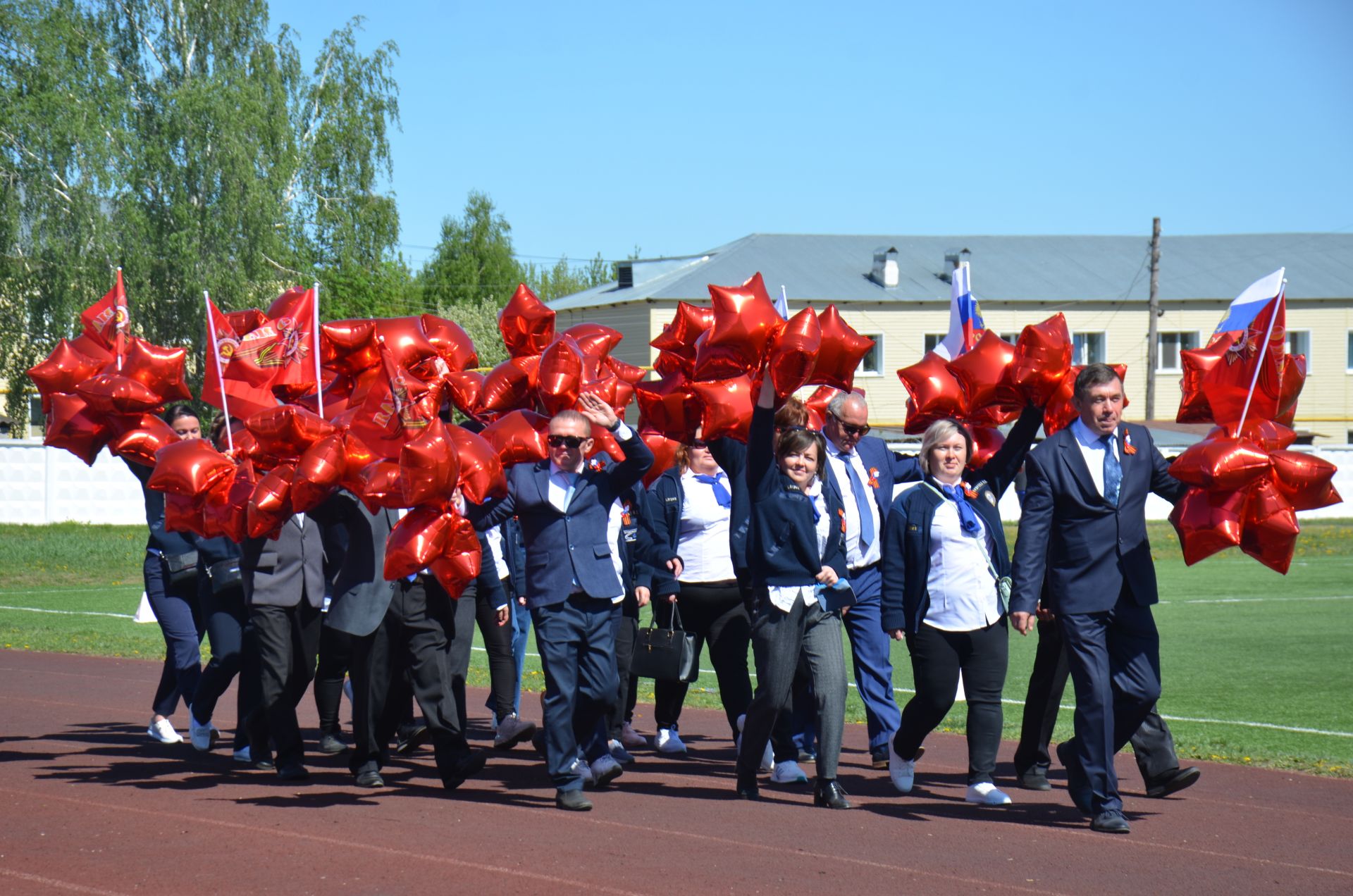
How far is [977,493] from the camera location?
7465 millimetres

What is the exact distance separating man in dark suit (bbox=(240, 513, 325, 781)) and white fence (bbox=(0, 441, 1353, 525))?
25360mm

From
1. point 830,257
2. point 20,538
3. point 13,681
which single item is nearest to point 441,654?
point 13,681

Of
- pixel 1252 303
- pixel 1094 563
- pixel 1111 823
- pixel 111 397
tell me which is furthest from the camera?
pixel 111 397

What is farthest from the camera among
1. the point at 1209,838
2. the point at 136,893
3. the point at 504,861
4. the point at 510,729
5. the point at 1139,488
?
the point at 510,729

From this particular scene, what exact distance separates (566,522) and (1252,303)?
3.22m

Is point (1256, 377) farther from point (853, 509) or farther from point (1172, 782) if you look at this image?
point (853, 509)

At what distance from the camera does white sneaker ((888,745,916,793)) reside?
7.54 meters

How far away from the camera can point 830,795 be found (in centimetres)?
712

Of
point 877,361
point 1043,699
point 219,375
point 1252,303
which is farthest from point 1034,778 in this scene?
point 877,361

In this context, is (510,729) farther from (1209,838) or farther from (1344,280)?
(1344,280)

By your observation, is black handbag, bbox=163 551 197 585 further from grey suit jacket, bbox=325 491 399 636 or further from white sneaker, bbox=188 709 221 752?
grey suit jacket, bbox=325 491 399 636

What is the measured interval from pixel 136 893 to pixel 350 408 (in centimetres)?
268

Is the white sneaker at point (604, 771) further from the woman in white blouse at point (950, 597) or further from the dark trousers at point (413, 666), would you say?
the woman in white blouse at point (950, 597)

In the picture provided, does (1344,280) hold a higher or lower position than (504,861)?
higher
